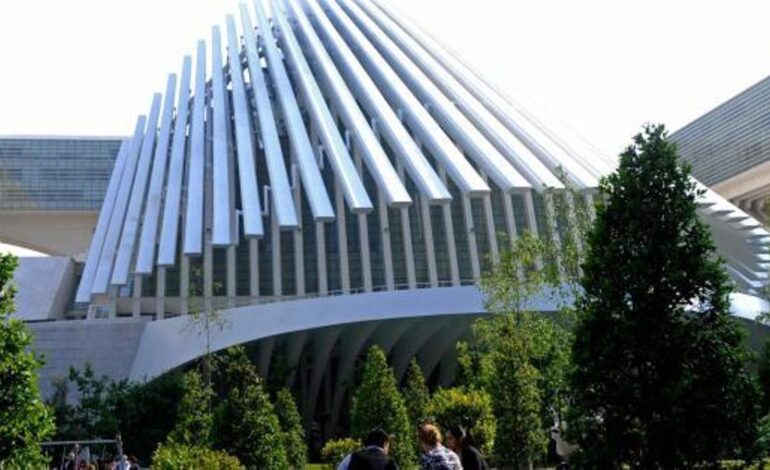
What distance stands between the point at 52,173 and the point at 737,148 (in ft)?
170

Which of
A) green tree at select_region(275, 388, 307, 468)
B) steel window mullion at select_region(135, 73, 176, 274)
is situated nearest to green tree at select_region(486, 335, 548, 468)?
green tree at select_region(275, 388, 307, 468)

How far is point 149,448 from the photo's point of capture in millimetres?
27359

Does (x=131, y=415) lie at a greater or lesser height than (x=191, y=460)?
greater

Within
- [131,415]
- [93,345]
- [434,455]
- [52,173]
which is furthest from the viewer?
[52,173]

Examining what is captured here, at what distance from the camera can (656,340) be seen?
917 cm

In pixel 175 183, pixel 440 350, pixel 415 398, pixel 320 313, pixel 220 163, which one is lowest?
pixel 415 398

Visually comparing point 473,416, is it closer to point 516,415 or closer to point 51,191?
point 516,415

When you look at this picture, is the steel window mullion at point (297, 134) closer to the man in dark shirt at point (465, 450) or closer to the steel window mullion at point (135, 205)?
the steel window mullion at point (135, 205)

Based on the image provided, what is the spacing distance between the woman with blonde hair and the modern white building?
20.2 meters

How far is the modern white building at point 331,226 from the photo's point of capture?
1199 inches

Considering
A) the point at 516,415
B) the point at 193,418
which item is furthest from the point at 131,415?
the point at 516,415

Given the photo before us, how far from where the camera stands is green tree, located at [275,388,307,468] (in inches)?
863

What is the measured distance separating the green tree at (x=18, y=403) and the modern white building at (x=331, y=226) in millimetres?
19283

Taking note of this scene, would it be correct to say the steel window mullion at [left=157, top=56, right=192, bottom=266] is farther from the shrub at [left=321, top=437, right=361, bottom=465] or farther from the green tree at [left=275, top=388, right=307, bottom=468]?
the shrub at [left=321, top=437, right=361, bottom=465]
